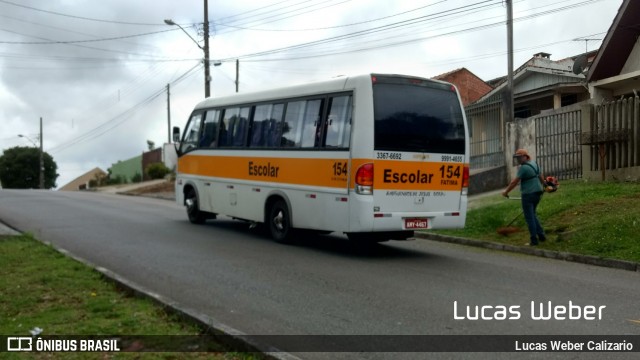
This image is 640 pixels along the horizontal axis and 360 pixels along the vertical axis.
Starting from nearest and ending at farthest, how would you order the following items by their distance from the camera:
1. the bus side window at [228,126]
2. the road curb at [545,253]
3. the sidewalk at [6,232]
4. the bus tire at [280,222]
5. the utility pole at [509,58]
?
the road curb at [545,253] < the bus tire at [280,222] < the sidewalk at [6,232] < the bus side window at [228,126] < the utility pole at [509,58]

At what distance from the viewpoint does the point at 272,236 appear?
12.3m

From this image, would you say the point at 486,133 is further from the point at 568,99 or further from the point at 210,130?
the point at 210,130

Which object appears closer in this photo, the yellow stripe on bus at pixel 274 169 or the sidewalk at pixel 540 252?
the sidewalk at pixel 540 252

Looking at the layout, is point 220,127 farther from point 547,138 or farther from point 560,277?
point 547,138

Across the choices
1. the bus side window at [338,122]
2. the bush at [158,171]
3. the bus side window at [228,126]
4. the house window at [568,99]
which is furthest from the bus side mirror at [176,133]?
the bush at [158,171]

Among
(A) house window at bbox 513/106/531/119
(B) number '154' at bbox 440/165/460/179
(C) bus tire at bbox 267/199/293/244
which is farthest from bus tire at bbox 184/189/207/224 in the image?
(A) house window at bbox 513/106/531/119

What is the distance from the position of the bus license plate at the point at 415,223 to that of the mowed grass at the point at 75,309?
15.7 ft

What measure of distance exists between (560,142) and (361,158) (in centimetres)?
993

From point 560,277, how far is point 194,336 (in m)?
5.49

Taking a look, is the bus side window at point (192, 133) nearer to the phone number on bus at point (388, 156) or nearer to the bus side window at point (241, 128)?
the bus side window at point (241, 128)

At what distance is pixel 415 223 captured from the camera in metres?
10.3

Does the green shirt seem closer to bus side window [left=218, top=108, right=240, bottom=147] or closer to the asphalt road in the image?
the asphalt road

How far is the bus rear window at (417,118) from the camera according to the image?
10094mm

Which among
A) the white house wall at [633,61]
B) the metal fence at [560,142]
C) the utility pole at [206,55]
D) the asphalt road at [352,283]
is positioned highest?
the utility pole at [206,55]
